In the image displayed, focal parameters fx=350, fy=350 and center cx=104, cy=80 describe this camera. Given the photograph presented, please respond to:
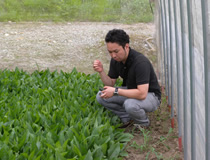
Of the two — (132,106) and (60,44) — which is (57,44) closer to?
(60,44)

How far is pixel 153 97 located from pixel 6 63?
481 centimetres

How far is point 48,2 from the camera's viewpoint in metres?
12.4

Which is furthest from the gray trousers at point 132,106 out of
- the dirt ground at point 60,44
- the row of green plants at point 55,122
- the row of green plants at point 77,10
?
the row of green plants at point 77,10

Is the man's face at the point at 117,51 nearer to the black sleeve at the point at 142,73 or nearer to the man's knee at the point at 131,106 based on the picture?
the black sleeve at the point at 142,73

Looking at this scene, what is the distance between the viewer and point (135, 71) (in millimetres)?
4074

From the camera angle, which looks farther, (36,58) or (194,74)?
(36,58)

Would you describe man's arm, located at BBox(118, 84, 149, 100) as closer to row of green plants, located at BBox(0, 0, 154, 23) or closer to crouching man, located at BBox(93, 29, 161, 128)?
crouching man, located at BBox(93, 29, 161, 128)

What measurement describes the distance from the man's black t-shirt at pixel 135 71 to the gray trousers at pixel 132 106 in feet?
0.54

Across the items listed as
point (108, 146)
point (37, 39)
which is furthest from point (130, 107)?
point (37, 39)

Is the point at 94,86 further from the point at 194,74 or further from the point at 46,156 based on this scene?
the point at 194,74

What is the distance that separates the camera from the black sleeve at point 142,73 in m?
4.00

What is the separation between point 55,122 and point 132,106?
3.04 ft

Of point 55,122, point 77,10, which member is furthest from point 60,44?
point 55,122

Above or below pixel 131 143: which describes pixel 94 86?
above
